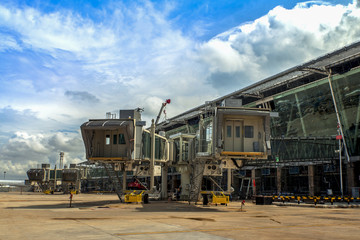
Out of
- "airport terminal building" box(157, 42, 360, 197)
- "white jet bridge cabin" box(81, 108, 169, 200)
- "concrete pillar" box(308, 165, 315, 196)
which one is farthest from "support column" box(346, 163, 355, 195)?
"white jet bridge cabin" box(81, 108, 169, 200)

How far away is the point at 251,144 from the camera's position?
3531cm

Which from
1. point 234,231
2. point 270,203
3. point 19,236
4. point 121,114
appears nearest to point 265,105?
point 270,203

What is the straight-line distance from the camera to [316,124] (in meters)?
64.8

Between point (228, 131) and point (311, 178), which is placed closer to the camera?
point (228, 131)

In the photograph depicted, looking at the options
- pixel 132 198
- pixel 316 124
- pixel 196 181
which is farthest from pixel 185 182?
pixel 316 124

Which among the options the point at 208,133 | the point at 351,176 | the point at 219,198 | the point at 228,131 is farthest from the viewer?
the point at 351,176

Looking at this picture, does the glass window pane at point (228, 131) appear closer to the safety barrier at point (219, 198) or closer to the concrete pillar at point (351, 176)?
the safety barrier at point (219, 198)

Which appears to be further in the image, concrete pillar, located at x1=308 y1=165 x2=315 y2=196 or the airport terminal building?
concrete pillar, located at x1=308 y1=165 x2=315 y2=196

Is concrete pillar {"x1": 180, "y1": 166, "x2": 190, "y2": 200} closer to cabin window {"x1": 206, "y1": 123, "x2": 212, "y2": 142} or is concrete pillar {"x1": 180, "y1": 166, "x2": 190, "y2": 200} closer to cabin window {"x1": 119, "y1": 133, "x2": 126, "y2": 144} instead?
cabin window {"x1": 206, "y1": 123, "x2": 212, "y2": 142}

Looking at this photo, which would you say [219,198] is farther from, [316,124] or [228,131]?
[316,124]

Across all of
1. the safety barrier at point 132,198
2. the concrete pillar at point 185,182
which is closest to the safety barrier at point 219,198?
the safety barrier at point 132,198

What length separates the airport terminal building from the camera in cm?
5747

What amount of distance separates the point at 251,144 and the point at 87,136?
19264 millimetres

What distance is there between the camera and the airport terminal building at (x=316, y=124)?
57.5 meters
